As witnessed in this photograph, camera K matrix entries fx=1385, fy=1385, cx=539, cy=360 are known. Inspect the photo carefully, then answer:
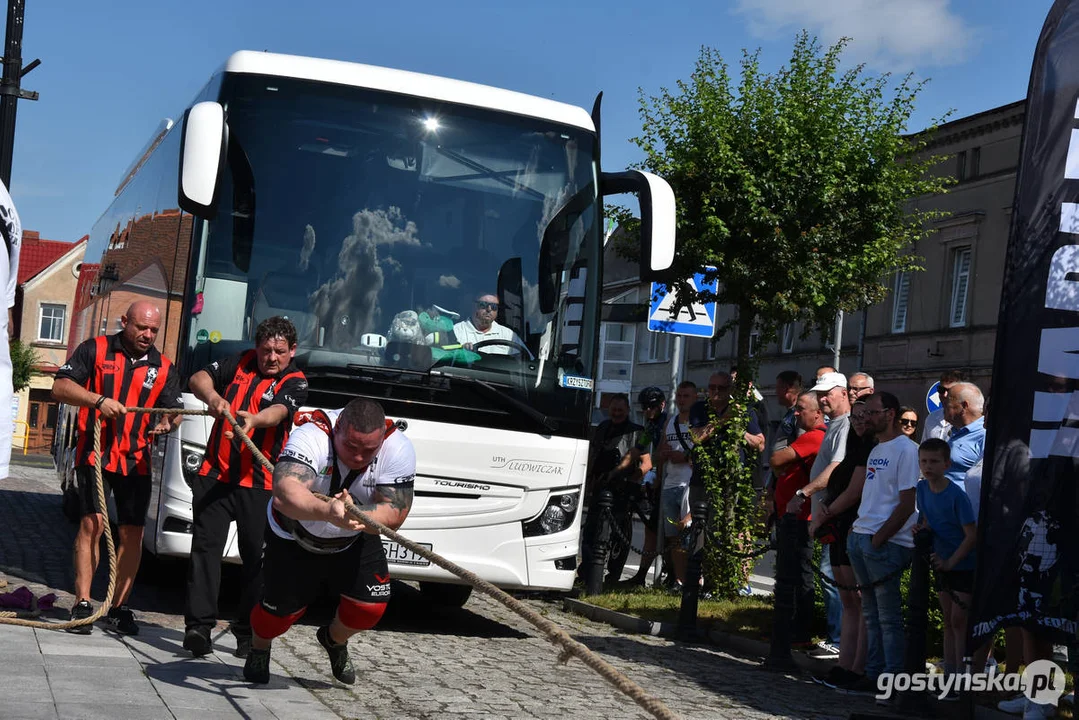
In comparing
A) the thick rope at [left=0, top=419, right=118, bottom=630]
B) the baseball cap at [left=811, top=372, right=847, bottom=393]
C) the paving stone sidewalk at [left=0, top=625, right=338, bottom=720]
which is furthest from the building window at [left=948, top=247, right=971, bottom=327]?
the paving stone sidewalk at [left=0, top=625, right=338, bottom=720]

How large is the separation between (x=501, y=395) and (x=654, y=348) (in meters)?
44.6

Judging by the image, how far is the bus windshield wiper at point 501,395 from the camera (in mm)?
9219

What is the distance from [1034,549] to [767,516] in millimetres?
5954

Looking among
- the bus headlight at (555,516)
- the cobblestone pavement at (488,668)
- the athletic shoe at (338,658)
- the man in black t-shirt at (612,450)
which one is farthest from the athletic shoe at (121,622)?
the man in black t-shirt at (612,450)

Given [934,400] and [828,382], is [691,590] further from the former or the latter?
[934,400]

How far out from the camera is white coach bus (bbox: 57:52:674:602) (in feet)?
29.7

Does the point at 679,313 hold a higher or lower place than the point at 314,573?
higher

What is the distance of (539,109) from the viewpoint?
10031 mm

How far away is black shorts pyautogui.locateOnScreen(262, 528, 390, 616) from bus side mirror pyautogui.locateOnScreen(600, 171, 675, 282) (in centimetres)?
344

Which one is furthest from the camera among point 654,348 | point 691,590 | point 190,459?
point 654,348

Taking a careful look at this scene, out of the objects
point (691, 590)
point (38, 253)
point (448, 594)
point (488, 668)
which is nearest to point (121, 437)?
point (488, 668)

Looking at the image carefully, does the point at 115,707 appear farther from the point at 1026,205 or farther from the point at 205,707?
the point at 1026,205

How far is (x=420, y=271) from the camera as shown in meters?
9.32

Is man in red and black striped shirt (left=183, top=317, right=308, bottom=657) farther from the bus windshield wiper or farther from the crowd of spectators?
the crowd of spectators
